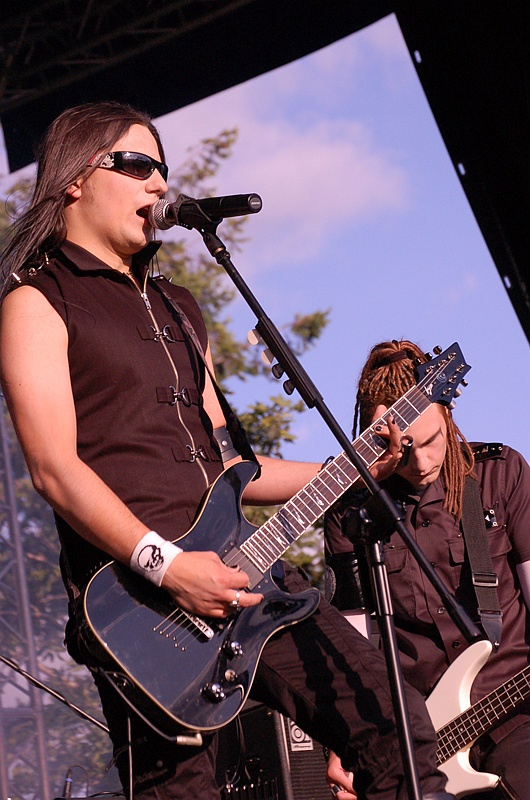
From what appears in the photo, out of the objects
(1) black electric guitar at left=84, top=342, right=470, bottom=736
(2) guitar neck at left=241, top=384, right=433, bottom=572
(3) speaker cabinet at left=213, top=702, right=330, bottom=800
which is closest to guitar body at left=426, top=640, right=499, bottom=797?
(3) speaker cabinet at left=213, top=702, right=330, bottom=800

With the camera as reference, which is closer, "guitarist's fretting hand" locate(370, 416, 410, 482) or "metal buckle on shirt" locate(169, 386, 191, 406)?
"metal buckle on shirt" locate(169, 386, 191, 406)

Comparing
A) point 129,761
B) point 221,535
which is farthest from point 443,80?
point 129,761

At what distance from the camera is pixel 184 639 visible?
220 centimetres

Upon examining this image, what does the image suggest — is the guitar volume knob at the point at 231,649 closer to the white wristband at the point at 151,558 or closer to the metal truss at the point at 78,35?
the white wristband at the point at 151,558

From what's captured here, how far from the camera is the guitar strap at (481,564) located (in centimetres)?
316

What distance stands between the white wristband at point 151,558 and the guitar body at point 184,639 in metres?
0.08

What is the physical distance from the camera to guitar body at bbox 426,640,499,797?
299cm

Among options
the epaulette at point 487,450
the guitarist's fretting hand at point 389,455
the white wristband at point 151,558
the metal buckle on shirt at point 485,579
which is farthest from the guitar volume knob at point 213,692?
the epaulette at point 487,450

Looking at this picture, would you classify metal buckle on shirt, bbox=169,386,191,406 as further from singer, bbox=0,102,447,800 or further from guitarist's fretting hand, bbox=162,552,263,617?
guitarist's fretting hand, bbox=162,552,263,617

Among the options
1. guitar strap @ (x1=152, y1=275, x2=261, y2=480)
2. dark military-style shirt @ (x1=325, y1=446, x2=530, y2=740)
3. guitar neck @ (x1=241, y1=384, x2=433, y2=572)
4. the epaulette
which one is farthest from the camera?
the epaulette

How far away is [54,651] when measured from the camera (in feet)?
19.5

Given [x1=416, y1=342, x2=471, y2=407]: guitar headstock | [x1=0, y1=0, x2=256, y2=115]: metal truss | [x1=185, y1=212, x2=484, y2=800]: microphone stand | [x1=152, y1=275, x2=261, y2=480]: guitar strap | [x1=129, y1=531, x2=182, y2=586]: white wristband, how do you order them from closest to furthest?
[x1=185, y1=212, x2=484, y2=800]: microphone stand
[x1=129, y1=531, x2=182, y2=586]: white wristband
[x1=152, y1=275, x2=261, y2=480]: guitar strap
[x1=416, y1=342, x2=471, y2=407]: guitar headstock
[x1=0, y1=0, x2=256, y2=115]: metal truss

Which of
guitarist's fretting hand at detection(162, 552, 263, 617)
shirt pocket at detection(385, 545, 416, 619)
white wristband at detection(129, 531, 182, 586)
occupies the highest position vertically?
shirt pocket at detection(385, 545, 416, 619)

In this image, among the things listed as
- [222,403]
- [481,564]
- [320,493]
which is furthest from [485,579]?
[222,403]
